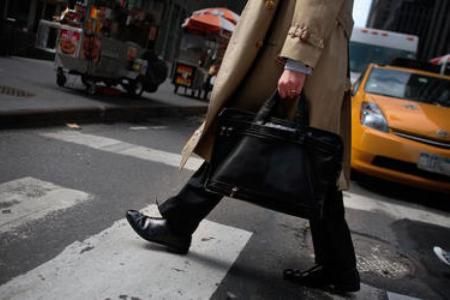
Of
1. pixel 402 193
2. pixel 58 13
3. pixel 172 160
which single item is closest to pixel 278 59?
pixel 172 160

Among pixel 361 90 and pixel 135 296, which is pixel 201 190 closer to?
pixel 135 296

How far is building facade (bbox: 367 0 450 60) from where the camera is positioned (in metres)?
43.7

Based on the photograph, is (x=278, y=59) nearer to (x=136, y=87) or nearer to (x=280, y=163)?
(x=280, y=163)

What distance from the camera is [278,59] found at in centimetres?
250

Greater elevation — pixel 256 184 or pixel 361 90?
pixel 361 90

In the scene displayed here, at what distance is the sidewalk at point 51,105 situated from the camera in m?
6.02

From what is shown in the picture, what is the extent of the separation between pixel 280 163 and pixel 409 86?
5.32 m

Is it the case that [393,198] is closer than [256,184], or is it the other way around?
[256,184]

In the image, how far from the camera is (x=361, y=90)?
22.5 ft

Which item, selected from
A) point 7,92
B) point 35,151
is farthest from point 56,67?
point 35,151

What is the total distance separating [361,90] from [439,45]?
40.4 metres

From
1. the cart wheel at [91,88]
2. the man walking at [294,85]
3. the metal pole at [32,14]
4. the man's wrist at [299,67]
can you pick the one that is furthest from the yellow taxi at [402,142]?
the metal pole at [32,14]

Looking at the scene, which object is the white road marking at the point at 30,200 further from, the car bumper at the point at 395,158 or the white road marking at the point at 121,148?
the car bumper at the point at 395,158

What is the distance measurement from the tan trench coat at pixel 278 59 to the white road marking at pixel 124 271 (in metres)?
0.59
